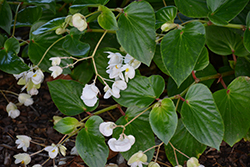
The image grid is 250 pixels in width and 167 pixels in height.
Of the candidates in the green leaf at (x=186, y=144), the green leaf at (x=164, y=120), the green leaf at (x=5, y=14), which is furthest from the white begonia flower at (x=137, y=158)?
the green leaf at (x=5, y=14)

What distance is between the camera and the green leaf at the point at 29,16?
1.14 m

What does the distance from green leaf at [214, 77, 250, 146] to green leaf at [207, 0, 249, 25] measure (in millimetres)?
198

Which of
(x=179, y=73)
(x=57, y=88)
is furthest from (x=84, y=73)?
(x=179, y=73)

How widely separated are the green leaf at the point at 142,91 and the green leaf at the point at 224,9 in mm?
260

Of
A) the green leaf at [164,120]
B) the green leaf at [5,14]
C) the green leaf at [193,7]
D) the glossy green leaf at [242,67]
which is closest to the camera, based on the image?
the green leaf at [164,120]

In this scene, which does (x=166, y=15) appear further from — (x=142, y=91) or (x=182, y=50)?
(x=142, y=91)

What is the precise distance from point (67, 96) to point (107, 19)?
12.1 inches

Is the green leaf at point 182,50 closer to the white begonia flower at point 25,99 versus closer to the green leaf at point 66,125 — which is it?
the green leaf at point 66,125

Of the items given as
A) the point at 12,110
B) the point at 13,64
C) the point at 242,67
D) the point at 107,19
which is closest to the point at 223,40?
the point at 242,67

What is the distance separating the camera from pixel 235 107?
0.83m

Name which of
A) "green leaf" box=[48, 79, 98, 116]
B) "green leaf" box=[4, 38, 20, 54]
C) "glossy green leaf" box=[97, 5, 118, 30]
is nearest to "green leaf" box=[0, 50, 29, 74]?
"green leaf" box=[4, 38, 20, 54]

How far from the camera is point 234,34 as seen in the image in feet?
3.24

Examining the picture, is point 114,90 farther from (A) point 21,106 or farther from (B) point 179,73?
(A) point 21,106

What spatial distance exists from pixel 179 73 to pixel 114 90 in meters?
0.19
